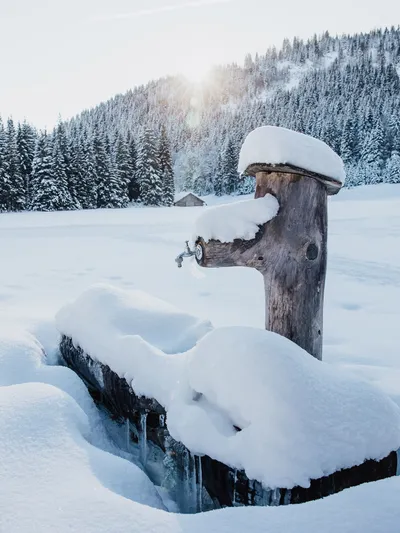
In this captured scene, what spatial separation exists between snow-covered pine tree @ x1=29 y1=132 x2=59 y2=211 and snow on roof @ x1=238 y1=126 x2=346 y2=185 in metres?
32.0

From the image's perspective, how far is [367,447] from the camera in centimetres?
153

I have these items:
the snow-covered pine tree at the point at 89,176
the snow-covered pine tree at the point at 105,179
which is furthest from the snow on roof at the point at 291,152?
the snow-covered pine tree at the point at 105,179

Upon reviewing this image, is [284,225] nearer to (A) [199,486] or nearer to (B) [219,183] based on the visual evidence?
(A) [199,486]

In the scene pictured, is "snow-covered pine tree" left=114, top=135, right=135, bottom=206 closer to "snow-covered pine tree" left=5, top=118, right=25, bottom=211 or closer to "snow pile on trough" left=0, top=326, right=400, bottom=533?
"snow-covered pine tree" left=5, top=118, right=25, bottom=211

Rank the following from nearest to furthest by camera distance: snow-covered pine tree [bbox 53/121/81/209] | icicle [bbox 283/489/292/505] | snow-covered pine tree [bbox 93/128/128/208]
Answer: icicle [bbox 283/489/292/505] < snow-covered pine tree [bbox 53/121/81/209] < snow-covered pine tree [bbox 93/128/128/208]

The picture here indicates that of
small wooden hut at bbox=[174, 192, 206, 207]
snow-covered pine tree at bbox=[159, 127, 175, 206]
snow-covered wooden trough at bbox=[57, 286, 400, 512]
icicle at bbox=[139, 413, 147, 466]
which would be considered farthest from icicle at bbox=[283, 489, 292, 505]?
small wooden hut at bbox=[174, 192, 206, 207]

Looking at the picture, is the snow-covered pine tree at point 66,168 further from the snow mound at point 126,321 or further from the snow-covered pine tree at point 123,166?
the snow mound at point 126,321

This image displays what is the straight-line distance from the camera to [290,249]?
1805 mm

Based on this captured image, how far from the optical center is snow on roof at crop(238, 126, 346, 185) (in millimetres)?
1685

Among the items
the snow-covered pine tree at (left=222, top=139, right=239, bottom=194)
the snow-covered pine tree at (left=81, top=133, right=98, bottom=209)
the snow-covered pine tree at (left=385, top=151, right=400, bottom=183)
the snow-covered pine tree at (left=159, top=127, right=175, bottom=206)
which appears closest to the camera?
the snow-covered pine tree at (left=81, top=133, right=98, bottom=209)

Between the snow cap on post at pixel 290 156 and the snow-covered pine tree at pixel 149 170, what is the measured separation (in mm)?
35429

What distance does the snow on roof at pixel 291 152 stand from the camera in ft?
5.53

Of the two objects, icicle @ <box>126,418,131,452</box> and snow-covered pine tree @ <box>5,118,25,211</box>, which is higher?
snow-covered pine tree @ <box>5,118,25,211</box>

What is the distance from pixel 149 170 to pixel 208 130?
6554 cm
